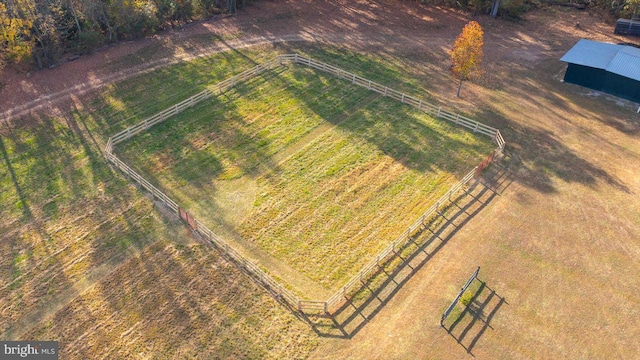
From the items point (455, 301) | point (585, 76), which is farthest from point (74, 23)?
point (585, 76)

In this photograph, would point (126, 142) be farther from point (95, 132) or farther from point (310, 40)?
point (310, 40)

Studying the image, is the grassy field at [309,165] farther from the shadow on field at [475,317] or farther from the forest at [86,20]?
the forest at [86,20]

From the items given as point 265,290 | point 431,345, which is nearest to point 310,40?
point 265,290

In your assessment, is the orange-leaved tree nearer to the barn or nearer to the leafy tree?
the barn

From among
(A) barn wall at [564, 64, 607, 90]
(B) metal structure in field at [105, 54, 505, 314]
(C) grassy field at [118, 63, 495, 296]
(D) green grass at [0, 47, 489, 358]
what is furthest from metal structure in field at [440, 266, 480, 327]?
(A) barn wall at [564, 64, 607, 90]

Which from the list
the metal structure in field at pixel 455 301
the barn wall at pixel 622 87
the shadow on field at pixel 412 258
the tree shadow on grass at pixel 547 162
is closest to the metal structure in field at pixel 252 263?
the shadow on field at pixel 412 258

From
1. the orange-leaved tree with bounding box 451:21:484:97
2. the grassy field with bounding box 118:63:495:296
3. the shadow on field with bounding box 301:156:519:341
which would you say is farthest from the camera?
the orange-leaved tree with bounding box 451:21:484:97

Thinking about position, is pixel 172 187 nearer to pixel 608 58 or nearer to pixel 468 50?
pixel 468 50

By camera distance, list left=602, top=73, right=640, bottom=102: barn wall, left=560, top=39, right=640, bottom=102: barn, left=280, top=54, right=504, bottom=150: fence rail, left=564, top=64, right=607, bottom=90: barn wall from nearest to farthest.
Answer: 1. left=280, top=54, right=504, bottom=150: fence rail
2. left=602, top=73, right=640, bottom=102: barn wall
3. left=560, top=39, right=640, bottom=102: barn
4. left=564, top=64, right=607, bottom=90: barn wall
